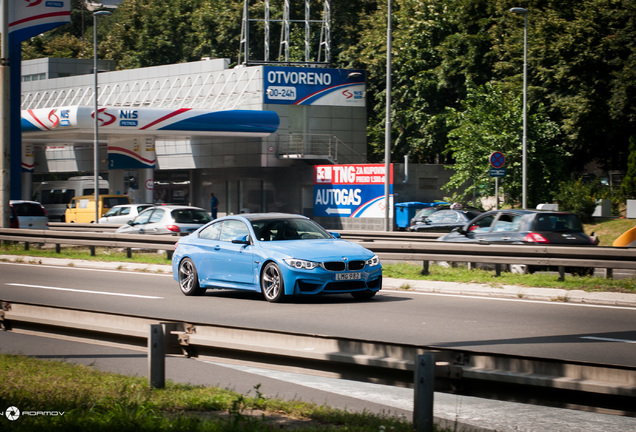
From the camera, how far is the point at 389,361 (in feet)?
16.7

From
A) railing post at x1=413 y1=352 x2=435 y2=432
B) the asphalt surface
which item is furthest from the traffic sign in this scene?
railing post at x1=413 y1=352 x2=435 y2=432

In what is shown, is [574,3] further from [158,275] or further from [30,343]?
[30,343]

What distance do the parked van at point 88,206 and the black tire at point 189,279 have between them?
28.9 meters

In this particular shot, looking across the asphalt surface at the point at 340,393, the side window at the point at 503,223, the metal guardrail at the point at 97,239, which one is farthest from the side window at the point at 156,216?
the asphalt surface at the point at 340,393

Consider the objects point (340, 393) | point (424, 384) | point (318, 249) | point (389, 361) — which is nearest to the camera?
point (424, 384)

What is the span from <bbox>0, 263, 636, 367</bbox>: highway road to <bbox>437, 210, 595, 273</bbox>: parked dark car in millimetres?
3681

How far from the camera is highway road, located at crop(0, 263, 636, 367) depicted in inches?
393

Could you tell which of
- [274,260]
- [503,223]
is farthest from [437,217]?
[274,260]

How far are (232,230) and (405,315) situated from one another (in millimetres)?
3855

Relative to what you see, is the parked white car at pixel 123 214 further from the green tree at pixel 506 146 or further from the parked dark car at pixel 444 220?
the green tree at pixel 506 146

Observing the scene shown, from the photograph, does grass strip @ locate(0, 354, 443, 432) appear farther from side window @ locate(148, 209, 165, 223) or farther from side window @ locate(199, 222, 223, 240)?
side window @ locate(148, 209, 165, 223)

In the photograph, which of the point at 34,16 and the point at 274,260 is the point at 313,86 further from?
the point at 274,260

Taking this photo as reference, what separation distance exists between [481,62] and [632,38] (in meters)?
9.90

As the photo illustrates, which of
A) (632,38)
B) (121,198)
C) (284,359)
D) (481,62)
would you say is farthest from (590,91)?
(284,359)
